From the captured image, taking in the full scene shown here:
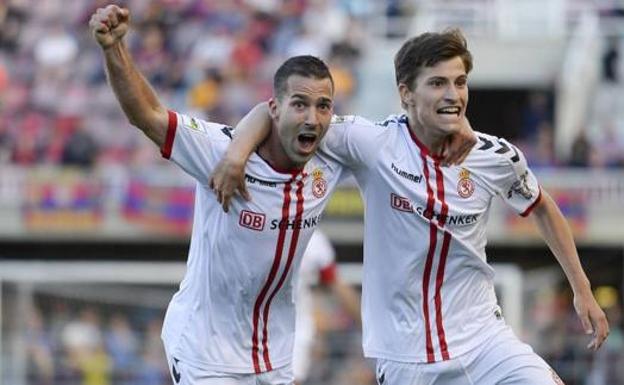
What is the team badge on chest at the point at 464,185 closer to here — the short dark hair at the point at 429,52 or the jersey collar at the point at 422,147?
the jersey collar at the point at 422,147

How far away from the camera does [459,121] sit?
802 centimetres

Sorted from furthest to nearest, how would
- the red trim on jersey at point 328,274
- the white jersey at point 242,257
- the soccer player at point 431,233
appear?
1. the red trim on jersey at point 328,274
2. the soccer player at point 431,233
3. the white jersey at point 242,257

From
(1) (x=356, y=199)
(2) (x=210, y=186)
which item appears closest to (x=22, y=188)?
(1) (x=356, y=199)

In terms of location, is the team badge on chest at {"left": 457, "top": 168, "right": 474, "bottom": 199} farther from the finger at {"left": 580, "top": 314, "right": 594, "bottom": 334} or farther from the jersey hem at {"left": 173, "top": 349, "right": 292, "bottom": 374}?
the jersey hem at {"left": 173, "top": 349, "right": 292, "bottom": 374}

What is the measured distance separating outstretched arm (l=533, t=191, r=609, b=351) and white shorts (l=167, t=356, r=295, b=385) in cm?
141

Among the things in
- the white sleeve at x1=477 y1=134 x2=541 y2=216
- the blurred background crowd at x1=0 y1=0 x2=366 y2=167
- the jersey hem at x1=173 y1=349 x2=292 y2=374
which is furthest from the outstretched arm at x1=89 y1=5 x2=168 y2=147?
the blurred background crowd at x1=0 y1=0 x2=366 y2=167

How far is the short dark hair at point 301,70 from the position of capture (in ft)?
25.9

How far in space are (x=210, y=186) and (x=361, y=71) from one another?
51.8 feet

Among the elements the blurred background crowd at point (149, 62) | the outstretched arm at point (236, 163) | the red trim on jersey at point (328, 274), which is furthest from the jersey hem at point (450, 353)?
the blurred background crowd at point (149, 62)

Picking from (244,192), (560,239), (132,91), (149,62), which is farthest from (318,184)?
(149,62)

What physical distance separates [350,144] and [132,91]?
3.83 ft

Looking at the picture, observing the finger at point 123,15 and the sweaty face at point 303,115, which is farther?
the sweaty face at point 303,115

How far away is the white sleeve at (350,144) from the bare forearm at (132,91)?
0.84 metres

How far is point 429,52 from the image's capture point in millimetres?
8047
